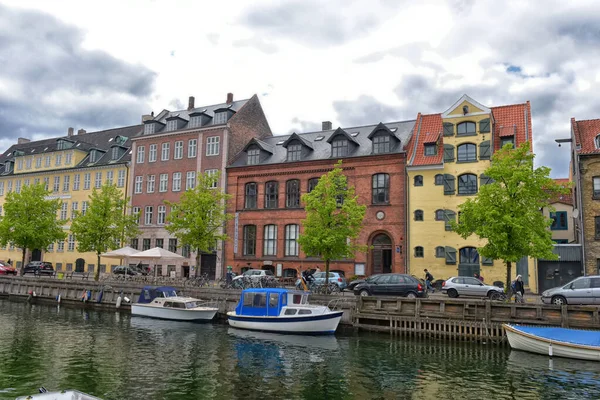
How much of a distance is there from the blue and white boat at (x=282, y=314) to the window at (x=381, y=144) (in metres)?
17.7

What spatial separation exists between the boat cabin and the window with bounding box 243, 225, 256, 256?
57.7 feet

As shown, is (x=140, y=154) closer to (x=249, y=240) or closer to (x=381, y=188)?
(x=249, y=240)

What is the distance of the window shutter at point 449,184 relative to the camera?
38.3 m

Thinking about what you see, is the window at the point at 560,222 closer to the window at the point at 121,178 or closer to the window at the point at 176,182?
the window at the point at 176,182

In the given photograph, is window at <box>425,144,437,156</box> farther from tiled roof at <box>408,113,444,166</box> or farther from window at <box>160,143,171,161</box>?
window at <box>160,143,171,161</box>

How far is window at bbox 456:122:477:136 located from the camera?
3859 cm

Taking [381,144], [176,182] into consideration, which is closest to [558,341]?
[381,144]

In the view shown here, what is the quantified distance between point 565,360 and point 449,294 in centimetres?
948

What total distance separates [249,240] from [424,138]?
18.6 metres

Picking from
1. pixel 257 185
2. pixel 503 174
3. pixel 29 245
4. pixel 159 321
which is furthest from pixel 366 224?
pixel 29 245

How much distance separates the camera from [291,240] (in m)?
44.5

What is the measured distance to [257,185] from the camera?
47.2m

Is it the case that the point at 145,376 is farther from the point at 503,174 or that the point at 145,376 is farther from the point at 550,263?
the point at 550,263

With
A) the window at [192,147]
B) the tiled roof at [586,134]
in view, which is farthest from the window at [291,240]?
the tiled roof at [586,134]
